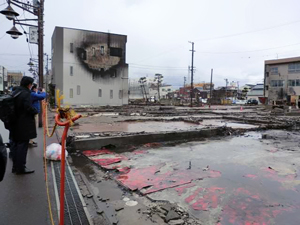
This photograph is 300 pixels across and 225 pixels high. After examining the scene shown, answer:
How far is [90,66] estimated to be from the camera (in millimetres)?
36344

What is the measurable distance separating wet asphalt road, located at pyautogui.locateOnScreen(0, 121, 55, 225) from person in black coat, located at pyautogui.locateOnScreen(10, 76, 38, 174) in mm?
278

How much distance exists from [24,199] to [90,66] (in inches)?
1370

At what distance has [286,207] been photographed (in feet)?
11.7

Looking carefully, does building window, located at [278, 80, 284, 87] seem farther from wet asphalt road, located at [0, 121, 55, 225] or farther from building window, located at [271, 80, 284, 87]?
wet asphalt road, located at [0, 121, 55, 225]

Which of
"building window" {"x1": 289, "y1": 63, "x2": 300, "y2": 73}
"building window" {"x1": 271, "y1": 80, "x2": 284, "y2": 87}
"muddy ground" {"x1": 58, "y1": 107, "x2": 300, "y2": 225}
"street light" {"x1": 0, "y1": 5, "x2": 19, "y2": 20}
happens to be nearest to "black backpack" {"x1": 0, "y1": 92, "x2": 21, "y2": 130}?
"muddy ground" {"x1": 58, "y1": 107, "x2": 300, "y2": 225}

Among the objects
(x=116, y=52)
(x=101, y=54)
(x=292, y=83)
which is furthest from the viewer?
(x=292, y=83)

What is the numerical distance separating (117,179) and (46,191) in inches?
54.0

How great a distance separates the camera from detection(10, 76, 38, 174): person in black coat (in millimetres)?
4344

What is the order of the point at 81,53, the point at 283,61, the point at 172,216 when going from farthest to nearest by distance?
the point at 283,61, the point at 81,53, the point at 172,216

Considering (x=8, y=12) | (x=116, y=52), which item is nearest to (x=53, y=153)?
(x=8, y=12)

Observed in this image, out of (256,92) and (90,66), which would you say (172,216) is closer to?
(90,66)

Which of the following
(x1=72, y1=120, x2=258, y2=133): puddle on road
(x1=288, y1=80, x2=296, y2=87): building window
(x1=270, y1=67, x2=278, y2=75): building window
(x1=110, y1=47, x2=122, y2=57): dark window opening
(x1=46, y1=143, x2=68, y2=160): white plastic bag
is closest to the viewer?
(x1=46, y1=143, x2=68, y2=160): white plastic bag

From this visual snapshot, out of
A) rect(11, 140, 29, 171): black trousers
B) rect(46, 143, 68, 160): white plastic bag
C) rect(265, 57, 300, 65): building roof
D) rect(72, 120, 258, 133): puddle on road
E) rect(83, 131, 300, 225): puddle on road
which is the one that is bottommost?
rect(83, 131, 300, 225): puddle on road

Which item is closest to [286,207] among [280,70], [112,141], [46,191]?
[46,191]
